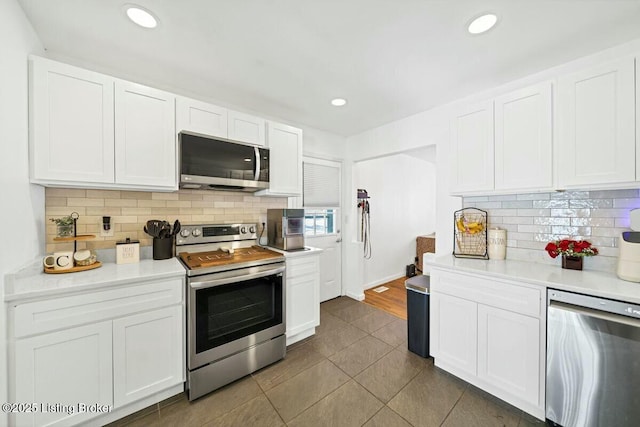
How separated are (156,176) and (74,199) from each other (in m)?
0.65

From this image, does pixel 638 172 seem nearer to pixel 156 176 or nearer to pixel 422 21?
pixel 422 21

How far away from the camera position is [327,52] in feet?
5.78

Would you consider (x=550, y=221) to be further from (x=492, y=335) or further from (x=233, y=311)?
(x=233, y=311)

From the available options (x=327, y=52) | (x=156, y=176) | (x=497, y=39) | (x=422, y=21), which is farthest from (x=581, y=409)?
(x=156, y=176)

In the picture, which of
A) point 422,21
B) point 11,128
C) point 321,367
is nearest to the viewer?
point 11,128

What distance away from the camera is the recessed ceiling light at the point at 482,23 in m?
1.43

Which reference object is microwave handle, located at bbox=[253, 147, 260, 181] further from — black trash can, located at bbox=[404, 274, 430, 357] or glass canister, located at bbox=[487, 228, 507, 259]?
glass canister, located at bbox=[487, 228, 507, 259]

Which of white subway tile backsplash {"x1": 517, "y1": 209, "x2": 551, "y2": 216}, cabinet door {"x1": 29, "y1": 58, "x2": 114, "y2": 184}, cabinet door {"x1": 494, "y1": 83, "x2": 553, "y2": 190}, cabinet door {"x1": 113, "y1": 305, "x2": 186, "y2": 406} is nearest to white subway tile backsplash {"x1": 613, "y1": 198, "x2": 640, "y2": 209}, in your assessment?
white subway tile backsplash {"x1": 517, "y1": 209, "x2": 551, "y2": 216}

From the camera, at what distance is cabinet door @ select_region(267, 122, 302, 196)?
2548mm

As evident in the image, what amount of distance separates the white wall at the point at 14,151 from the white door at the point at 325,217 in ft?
8.15

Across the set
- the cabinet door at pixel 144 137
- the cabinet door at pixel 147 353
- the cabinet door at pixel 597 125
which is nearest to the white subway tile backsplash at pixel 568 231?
the cabinet door at pixel 597 125

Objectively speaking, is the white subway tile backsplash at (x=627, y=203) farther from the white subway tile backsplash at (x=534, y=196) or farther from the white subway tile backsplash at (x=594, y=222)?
the white subway tile backsplash at (x=534, y=196)

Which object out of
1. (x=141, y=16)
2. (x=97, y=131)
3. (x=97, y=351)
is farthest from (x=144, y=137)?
(x=97, y=351)

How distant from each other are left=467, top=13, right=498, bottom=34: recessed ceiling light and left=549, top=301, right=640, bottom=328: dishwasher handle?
180 cm
